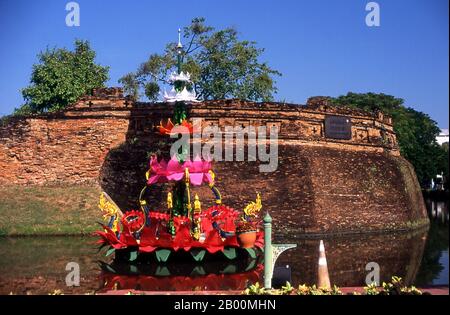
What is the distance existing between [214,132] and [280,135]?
2.20m

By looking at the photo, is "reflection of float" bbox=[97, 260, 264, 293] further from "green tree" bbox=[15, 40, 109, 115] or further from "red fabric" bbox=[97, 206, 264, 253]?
"green tree" bbox=[15, 40, 109, 115]

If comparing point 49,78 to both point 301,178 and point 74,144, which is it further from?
point 301,178

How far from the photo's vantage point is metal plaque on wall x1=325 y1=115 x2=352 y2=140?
19.9 meters

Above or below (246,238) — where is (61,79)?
above

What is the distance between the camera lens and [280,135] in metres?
19.0

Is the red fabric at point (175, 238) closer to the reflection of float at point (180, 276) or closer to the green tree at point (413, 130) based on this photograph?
the reflection of float at point (180, 276)

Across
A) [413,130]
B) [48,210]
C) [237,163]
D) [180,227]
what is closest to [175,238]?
[180,227]

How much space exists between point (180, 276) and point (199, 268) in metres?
0.82

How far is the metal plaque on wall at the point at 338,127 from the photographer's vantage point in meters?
19.9

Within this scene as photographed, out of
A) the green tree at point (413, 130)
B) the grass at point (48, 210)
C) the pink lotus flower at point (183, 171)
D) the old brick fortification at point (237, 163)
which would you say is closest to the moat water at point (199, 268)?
the grass at point (48, 210)

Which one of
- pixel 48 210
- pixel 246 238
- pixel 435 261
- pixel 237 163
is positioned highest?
pixel 237 163

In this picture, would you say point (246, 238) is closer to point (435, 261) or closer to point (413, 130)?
point (435, 261)

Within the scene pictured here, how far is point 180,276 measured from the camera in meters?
10.7

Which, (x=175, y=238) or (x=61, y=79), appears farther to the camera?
(x=61, y=79)
